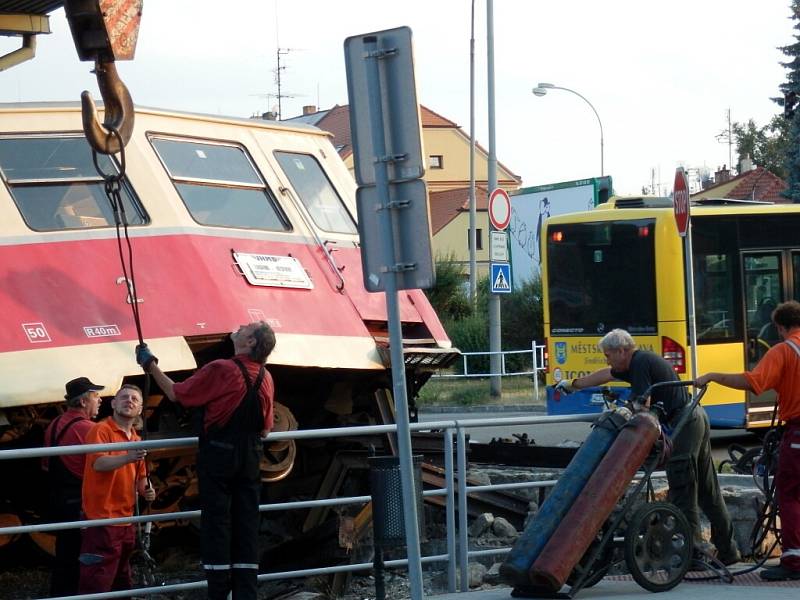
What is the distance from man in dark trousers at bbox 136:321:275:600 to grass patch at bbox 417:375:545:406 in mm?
17588

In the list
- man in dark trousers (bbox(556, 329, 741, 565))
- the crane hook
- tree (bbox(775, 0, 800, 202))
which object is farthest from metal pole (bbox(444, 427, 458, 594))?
tree (bbox(775, 0, 800, 202))

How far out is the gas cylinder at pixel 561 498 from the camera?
8039mm

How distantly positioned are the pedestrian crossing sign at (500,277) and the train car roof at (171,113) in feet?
39.2

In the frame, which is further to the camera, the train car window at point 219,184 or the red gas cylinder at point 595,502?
the train car window at point 219,184

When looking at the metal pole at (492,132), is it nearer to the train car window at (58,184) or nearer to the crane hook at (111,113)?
the train car window at (58,184)

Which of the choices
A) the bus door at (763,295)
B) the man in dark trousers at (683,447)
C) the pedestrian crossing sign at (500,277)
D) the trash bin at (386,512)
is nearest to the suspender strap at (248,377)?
the trash bin at (386,512)

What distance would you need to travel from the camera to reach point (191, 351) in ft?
31.9

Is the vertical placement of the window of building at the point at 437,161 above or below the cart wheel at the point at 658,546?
above

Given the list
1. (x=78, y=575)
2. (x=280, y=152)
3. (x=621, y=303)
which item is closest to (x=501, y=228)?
(x=621, y=303)

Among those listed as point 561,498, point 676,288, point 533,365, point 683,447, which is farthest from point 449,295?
point 561,498

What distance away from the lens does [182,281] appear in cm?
992

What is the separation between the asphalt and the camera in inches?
324

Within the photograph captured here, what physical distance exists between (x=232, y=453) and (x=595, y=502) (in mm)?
2026

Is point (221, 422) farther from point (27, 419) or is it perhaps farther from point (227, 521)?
point (27, 419)
